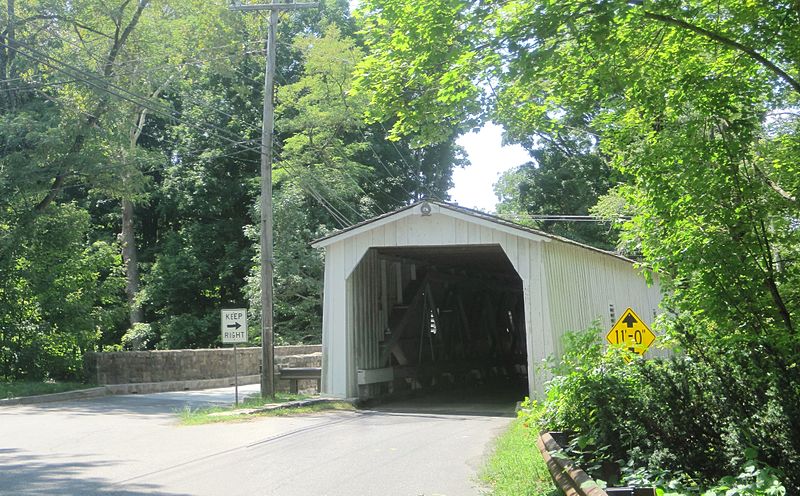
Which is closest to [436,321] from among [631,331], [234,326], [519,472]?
[234,326]

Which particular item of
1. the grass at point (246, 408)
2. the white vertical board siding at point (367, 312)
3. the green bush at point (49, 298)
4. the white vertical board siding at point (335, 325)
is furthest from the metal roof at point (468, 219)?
the green bush at point (49, 298)

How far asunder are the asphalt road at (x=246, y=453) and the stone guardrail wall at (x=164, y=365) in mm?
5633

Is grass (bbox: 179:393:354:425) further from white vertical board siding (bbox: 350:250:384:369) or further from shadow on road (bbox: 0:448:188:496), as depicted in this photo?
shadow on road (bbox: 0:448:188:496)

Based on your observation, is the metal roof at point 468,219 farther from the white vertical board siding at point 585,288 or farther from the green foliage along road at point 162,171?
the green foliage along road at point 162,171

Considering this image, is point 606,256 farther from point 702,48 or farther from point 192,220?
point 192,220

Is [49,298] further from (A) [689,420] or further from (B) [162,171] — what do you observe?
(A) [689,420]

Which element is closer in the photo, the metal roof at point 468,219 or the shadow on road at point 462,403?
the metal roof at point 468,219

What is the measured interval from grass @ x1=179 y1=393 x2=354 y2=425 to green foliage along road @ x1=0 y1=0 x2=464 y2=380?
24.1 ft

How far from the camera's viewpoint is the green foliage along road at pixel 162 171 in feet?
71.2

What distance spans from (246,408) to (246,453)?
18.2ft

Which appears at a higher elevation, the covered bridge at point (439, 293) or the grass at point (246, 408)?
the covered bridge at point (439, 293)

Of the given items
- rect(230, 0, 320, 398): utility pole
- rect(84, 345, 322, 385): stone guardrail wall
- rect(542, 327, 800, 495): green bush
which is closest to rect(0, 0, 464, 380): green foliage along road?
rect(84, 345, 322, 385): stone guardrail wall

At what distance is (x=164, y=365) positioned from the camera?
23203 mm

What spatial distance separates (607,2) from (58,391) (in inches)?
725
